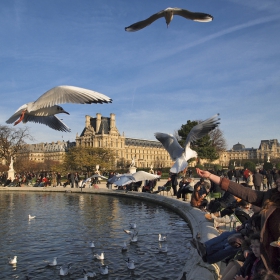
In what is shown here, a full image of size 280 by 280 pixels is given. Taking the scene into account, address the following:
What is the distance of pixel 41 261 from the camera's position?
6.46 metres

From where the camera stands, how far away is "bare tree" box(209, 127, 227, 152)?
169 ft

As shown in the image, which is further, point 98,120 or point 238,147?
point 238,147

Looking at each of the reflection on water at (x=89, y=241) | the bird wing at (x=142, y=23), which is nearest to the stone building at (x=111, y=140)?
the reflection on water at (x=89, y=241)

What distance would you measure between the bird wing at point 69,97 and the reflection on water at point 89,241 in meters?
2.89

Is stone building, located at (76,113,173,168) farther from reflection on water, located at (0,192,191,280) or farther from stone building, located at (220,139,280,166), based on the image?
reflection on water, located at (0,192,191,280)

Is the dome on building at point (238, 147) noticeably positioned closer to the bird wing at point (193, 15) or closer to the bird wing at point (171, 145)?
the bird wing at point (171, 145)

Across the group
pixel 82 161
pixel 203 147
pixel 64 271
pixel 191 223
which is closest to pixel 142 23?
pixel 64 271

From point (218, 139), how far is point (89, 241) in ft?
157

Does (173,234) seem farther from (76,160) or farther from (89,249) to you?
(76,160)

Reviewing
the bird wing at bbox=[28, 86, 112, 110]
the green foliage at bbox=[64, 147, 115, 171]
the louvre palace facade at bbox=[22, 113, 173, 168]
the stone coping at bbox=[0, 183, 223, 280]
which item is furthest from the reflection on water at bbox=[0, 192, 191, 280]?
the louvre palace facade at bbox=[22, 113, 173, 168]

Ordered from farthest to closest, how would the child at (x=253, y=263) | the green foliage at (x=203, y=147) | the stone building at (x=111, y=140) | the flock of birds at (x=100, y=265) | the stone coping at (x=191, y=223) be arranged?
the stone building at (x=111, y=140) → the green foliage at (x=203, y=147) → the flock of birds at (x=100, y=265) → the stone coping at (x=191, y=223) → the child at (x=253, y=263)

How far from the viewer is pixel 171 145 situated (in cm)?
911

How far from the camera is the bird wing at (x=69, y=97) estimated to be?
12.3 feet

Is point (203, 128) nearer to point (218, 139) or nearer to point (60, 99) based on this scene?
point (60, 99)
